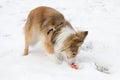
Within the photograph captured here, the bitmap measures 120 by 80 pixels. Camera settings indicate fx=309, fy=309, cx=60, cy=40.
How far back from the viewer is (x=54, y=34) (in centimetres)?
534

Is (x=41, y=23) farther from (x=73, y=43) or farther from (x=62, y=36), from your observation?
(x=73, y=43)

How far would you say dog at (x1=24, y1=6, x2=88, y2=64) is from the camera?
204 inches

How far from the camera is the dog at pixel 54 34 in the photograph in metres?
5.18

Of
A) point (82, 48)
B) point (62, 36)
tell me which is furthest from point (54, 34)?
point (82, 48)

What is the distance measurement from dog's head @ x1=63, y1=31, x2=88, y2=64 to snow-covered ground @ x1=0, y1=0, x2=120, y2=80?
28 cm

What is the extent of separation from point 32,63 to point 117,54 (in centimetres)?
168

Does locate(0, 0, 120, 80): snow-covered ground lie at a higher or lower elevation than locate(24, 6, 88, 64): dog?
lower

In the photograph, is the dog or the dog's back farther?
the dog's back

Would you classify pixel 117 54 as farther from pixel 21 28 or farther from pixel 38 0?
pixel 38 0

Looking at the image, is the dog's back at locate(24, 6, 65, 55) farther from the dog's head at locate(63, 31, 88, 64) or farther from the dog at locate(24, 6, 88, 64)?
the dog's head at locate(63, 31, 88, 64)

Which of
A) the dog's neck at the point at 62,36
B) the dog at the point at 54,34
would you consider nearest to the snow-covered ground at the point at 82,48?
the dog at the point at 54,34

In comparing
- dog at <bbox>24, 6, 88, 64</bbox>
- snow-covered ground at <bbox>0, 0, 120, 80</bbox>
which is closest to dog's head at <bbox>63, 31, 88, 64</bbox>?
dog at <bbox>24, 6, 88, 64</bbox>

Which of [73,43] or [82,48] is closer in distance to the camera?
[73,43]

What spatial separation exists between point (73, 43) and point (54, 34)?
16.0 inches
